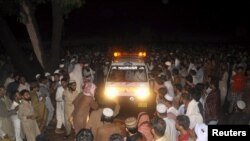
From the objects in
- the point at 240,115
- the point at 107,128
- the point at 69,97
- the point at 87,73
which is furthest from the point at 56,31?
the point at 107,128

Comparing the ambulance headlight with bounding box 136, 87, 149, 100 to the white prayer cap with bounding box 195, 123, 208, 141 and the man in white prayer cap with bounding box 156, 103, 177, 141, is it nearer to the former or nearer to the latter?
the man in white prayer cap with bounding box 156, 103, 177, 141

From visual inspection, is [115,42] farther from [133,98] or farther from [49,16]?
[133,98]

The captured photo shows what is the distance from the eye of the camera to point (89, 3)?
47719mm

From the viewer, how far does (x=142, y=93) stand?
1414cm

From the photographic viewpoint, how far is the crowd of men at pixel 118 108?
7.87 m

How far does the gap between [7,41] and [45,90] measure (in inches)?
282

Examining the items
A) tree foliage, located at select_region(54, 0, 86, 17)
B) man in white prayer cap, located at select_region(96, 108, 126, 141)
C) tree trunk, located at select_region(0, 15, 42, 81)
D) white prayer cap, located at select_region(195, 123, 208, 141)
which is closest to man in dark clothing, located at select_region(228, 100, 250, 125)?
white prayer cap, located at select_region(195, 123, 208, 141)

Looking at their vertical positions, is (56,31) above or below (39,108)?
above

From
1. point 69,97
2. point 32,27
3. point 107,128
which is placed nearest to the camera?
point 107,128

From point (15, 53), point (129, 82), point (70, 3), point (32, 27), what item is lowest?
point (129, 82)

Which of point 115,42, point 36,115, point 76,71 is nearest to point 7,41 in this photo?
point 76,71

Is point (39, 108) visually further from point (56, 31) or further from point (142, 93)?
point (56, 31)

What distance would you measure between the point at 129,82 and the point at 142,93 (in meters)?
0.53

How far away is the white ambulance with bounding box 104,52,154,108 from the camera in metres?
14.2
